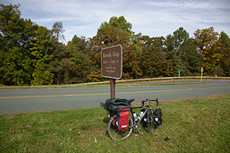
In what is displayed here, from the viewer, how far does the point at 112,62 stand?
4445 mm

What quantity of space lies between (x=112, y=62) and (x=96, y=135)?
6.94ft

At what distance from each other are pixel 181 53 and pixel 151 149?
146ft

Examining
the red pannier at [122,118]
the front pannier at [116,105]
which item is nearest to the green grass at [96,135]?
the red pannier at [122,118]

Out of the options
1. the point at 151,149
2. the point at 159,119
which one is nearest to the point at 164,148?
the point at 151,149

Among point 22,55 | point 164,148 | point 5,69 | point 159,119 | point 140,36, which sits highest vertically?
point 140,36

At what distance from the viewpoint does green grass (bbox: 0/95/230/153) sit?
12.5ft

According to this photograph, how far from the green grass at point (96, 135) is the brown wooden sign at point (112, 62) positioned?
1749 millimetres

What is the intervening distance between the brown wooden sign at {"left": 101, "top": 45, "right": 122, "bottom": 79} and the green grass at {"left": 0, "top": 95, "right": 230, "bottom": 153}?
1.75 m

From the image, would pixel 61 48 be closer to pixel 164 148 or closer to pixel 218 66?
pixel 164 148

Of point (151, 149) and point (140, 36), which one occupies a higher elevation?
point (140, 36)

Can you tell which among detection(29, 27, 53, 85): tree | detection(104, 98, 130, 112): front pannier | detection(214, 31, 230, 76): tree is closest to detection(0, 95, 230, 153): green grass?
detection(104, 98, 130, 112): front pannier

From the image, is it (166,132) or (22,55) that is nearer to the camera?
(166,132)

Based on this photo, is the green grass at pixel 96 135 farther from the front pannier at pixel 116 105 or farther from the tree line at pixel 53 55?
the tree line at pixel 53 55

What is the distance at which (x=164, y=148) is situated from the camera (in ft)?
12.9
